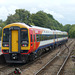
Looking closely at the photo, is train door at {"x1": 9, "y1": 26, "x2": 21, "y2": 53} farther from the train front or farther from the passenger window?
the passenger window

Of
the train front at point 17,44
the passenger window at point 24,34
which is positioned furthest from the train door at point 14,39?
the passenger window at point 24,34

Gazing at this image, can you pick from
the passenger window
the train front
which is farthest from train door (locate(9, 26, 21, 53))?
the passenger window

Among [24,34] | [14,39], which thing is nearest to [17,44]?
[14,39]

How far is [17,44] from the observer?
11.1 m

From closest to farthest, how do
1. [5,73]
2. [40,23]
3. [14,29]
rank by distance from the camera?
[5,73], [14,29], [40,23]

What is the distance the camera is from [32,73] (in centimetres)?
970

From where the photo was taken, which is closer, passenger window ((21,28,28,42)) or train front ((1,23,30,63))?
train front ((1,23,30,63))

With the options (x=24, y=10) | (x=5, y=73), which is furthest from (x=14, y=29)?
(x=24, y=10)

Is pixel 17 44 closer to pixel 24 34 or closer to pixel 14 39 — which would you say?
pixel 14 39

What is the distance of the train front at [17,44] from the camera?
36.4ft

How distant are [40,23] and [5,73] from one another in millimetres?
51775

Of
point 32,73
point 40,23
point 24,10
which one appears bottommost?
point 32,73

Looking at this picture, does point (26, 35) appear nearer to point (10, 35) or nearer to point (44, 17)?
point (10, 35)

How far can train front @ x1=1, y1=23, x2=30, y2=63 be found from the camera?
1110cm
